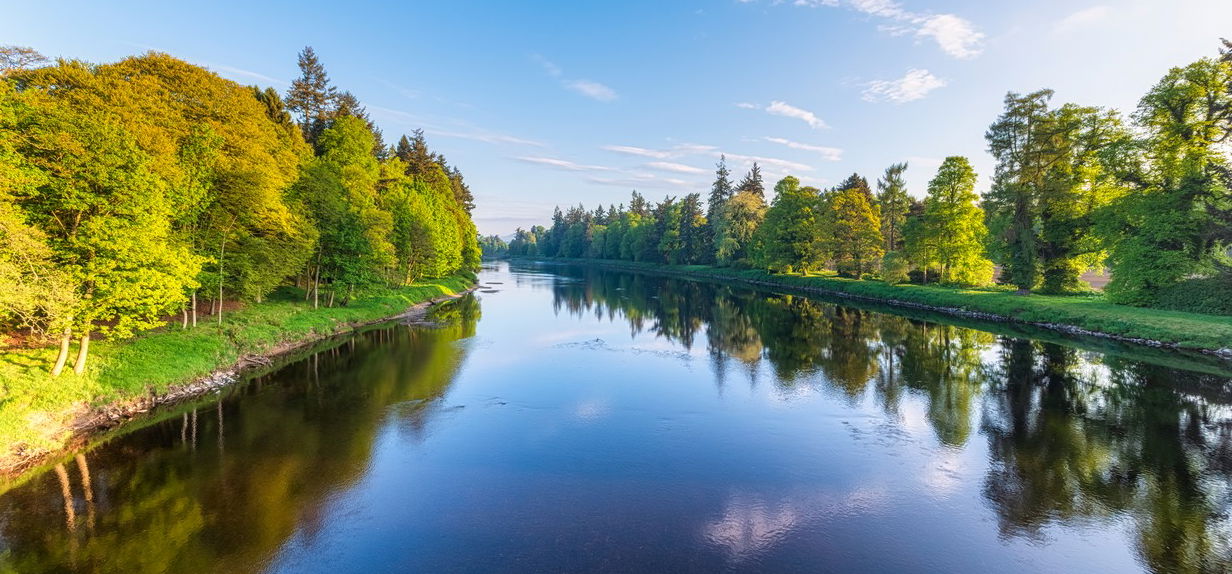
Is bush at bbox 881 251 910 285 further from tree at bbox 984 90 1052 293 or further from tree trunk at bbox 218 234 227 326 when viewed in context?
tree trunk at bbox 218 234 227 326

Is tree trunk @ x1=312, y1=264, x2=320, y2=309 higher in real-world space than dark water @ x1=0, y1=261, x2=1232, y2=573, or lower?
higher

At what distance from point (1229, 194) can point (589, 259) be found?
463ft

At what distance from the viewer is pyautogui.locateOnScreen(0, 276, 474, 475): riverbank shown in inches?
559

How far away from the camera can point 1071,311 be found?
3659 cm

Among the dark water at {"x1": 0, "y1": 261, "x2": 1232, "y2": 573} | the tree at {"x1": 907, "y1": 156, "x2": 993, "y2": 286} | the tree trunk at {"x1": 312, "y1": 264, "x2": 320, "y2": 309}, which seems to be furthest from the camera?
the tree at {"x1": 907, "y1": 156, "x2": 993, "y2": 286}

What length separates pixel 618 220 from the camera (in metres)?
160

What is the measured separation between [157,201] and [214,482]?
1127 centimetres

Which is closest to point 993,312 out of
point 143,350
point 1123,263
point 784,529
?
point 1123,263

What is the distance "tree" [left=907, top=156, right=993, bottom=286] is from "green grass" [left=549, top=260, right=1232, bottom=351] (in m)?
3.00

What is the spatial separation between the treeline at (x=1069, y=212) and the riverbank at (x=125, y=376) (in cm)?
5760

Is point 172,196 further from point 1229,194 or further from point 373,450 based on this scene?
point 1229,194

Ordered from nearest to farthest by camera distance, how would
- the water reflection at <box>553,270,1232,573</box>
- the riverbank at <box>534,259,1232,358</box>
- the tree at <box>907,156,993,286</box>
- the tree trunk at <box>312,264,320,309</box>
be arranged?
the water reflection at <box>553,270,1232,573</box>, the riverbank at <box>534,259,1232,358</box>, the tree trunk at <box>312,264,320,309</box>, the tree at <box>907,156,993,286</box>

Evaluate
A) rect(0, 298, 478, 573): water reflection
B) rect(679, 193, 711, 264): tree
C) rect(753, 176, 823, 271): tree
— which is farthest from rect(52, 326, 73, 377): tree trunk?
rect(679, 193, 711, 264): tree

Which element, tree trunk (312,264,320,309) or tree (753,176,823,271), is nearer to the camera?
tree trunk (312,264,320,309)
